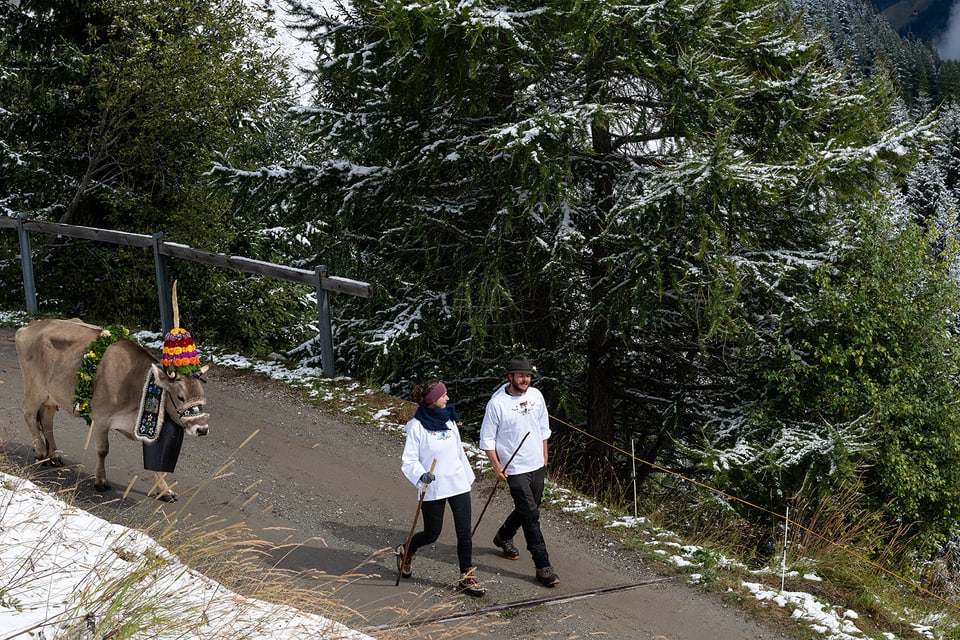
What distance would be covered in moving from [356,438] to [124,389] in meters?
2.92

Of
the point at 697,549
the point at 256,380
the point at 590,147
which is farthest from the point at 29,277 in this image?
the point at 697,549

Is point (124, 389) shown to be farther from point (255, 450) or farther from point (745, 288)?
point (745, 288)

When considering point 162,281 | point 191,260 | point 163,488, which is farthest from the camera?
point 191,260

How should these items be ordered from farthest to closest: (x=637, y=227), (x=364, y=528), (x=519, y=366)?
1. (x=637, y=227)
2. (x=364, y=528)
3. (x=519, y=366)

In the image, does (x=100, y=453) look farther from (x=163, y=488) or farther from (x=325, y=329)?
(x=325, y=329)

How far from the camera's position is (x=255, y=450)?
9.05 meters

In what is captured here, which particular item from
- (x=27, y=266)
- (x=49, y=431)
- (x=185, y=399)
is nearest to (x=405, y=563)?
(x=185, y=399)

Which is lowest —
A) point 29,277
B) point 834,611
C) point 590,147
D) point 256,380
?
point 834,611

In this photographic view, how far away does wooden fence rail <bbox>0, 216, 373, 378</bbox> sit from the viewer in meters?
11.1

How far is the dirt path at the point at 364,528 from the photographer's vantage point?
605 centimetres

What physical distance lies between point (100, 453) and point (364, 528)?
2.33m

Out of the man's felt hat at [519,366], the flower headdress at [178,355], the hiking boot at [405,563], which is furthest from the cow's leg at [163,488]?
the man's felt hat at [519,366]

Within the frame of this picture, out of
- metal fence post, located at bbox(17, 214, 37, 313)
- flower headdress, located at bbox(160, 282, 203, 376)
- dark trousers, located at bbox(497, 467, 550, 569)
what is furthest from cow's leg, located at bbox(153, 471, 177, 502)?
metal fence post, located at bbox(17, 214, 37, 313)

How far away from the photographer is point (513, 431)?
676 centimetres
